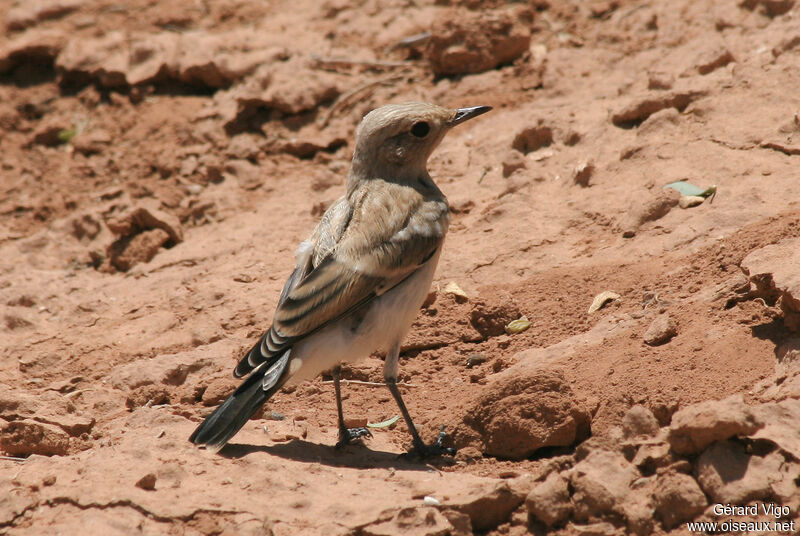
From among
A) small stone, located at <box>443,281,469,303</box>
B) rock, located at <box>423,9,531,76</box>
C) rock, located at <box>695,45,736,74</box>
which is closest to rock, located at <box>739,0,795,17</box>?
rock, located at <box>695,45,736,74</box>

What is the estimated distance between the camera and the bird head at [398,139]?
6.73 meters

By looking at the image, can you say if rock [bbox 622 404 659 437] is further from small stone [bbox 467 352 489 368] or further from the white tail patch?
the white tail patch

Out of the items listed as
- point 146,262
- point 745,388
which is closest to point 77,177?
point 146,262

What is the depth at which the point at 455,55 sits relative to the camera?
400 inches

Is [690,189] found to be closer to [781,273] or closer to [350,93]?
[781,273]

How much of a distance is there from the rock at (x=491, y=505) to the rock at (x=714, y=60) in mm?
5414

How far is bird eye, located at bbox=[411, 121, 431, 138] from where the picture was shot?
6.74 meters

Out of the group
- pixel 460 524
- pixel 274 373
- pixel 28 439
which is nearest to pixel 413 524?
pixel 460 524

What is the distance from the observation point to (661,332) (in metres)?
5.88

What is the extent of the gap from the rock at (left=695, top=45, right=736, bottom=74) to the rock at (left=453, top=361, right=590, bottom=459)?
4308 millimetres

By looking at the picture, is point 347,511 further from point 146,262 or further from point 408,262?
point 146,262

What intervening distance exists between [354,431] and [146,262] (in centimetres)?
374

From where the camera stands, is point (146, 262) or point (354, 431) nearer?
point (354, 431)

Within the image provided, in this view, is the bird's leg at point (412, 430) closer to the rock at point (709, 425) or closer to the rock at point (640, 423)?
the rock at point (640, 423)
